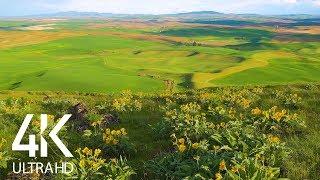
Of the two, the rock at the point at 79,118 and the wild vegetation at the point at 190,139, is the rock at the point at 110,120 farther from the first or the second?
the rock at the point at 79,118

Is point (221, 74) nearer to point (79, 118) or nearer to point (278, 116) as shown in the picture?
point (79, 118)

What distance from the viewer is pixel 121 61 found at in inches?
4843

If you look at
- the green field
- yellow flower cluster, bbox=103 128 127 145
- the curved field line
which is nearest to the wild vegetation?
yellow flower cluster, bbox=103 128 127 145

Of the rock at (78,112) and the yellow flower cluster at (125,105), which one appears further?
the yellow flower cluster at (125,105)

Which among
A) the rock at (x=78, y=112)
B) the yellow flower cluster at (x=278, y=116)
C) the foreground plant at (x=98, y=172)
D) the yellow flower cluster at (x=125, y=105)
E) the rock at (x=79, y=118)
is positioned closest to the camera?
the foreground plant at (x=98, y=172)

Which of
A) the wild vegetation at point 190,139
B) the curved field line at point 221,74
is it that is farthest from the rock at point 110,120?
the curved field line at point 221,74

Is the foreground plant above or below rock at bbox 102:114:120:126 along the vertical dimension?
above

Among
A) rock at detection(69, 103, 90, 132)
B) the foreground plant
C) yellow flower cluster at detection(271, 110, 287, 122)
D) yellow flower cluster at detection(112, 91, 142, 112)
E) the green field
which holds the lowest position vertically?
the green field

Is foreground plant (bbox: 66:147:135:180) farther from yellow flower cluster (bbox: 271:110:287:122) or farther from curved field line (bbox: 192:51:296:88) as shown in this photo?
curved field line (bbox: 192:51:296:88)

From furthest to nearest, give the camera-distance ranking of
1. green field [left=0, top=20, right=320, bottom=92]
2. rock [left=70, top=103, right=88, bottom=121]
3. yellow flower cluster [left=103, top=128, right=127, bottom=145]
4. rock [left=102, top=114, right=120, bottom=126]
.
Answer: green field [left=0, top=20, right=320, bottom=92] → rock [left=70, top=103, right=88, bottom=121] → rock [left=102, top=114, right=120, bottom=126] → yellow flower cluster [left=103, top=128, right=127, bottom=145]

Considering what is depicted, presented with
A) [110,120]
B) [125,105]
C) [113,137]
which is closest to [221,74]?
[125,105]

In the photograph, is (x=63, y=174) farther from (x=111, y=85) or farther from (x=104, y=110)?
(x=111, y=85)

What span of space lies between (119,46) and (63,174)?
547 feet

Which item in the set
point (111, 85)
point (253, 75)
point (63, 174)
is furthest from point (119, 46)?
point (63, 174)
